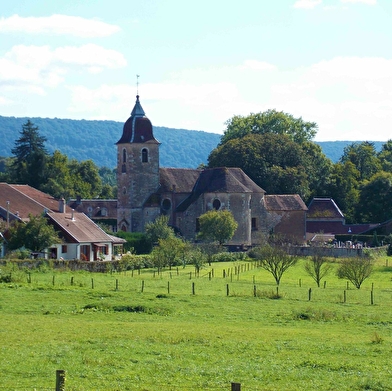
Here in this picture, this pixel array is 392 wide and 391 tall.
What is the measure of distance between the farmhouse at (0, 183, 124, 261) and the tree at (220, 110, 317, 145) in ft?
126

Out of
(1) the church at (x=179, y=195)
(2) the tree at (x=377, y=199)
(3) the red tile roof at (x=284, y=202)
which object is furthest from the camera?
(2) the tree at (x=377, y=199)

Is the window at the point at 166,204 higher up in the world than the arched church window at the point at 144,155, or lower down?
lower down

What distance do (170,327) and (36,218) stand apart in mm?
32869

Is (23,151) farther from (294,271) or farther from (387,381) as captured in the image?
(387,381)

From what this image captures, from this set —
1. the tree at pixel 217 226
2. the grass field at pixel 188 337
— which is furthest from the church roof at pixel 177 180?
the grass field at pixel 188 337

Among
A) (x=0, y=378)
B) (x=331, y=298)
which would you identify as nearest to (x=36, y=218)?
(x=331, y=298)

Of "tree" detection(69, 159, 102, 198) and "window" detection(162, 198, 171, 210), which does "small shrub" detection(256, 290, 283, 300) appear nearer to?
"window" detection(162, 198, 171, 210)

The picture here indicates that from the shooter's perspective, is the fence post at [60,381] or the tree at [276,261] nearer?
the fence post at [60,381]

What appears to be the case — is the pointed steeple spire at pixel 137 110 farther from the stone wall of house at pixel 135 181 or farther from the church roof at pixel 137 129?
the stone wall of house at pixel 135 181

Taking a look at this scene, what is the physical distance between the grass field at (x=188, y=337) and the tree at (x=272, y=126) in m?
63.9

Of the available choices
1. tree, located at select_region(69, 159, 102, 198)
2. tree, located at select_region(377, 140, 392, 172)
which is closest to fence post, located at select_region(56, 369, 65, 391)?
Result: tree, located at select_region(69, 159, 102, 198)

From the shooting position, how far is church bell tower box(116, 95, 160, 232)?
82438 millimetres

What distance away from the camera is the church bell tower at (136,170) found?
8244 centimetres

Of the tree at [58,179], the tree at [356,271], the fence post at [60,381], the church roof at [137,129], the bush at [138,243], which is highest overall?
the church roof at [137,129]
